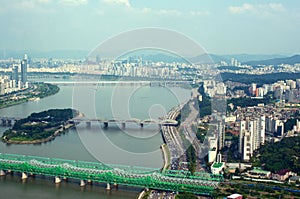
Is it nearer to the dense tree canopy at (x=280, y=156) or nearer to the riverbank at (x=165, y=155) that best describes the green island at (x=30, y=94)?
the riverbank at (x=165, y=155)

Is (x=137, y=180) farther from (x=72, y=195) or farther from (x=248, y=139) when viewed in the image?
(x=248, y=139)

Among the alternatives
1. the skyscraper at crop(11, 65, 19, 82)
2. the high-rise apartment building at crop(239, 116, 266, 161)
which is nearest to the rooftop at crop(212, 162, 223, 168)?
the high-rise apartment building at crop(239, 116, 266, 161)

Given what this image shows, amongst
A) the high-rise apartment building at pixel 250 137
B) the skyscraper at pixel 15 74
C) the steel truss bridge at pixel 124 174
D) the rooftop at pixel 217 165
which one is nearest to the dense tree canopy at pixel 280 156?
the high-rise apartment building at pixel 250 137

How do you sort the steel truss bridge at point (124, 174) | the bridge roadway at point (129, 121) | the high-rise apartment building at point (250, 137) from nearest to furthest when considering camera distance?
the steel truss bridge at point (124, 174), the high-rise apartment building at point (250, 137), the bridge roadway at point (129, 121)

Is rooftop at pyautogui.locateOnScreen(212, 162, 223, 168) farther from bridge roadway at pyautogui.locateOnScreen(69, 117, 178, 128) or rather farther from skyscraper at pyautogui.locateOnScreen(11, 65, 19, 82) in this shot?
skyscraper at pyautogui.locateOnScreen(11, 65, 19, 82)

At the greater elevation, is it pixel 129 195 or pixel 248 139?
pixel 248 139

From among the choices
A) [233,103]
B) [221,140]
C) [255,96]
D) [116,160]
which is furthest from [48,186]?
[255,96]

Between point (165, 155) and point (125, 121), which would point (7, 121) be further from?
point (165, 155)
